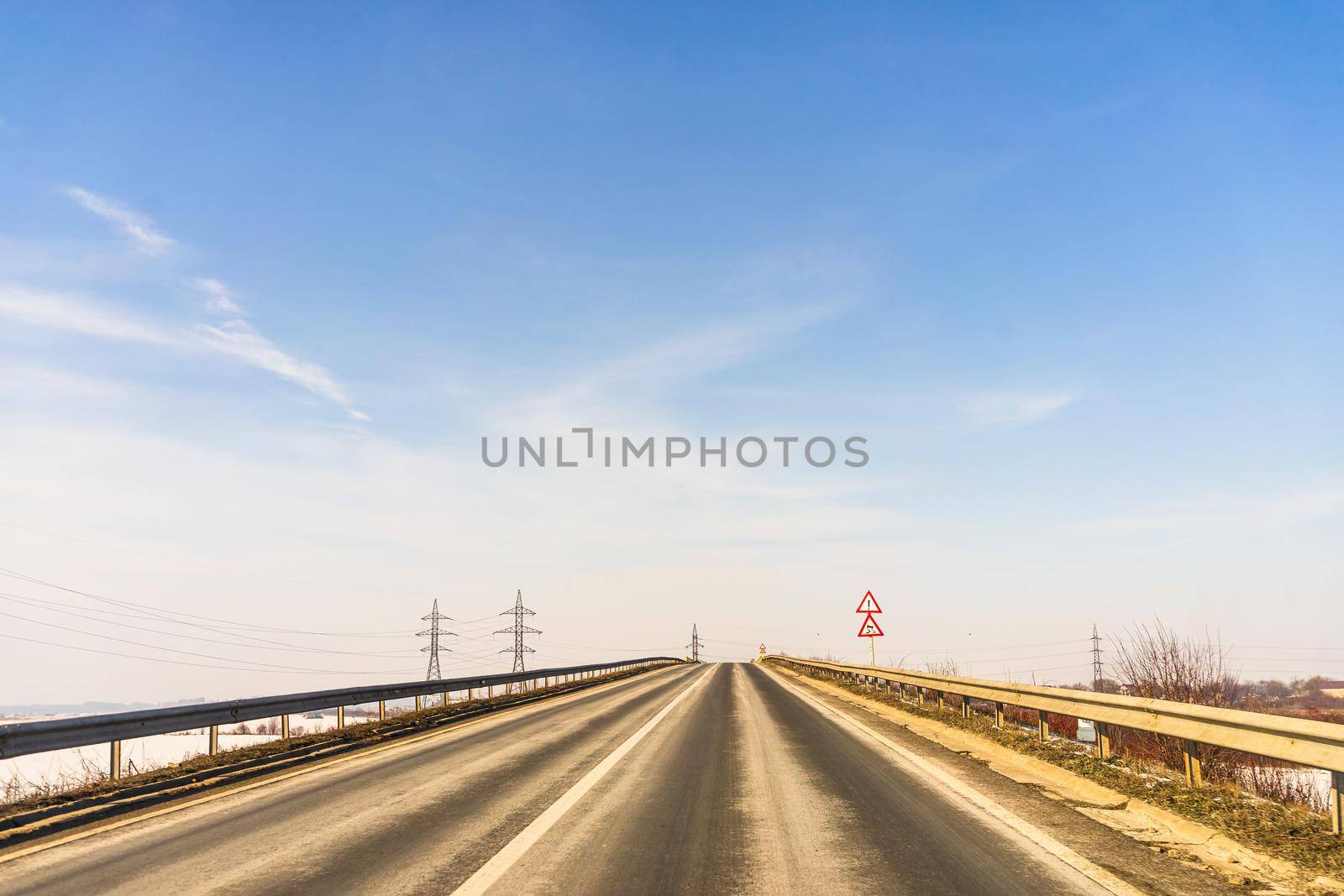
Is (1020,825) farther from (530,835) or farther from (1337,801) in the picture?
(530,835)

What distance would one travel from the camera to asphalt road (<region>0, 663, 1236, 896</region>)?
5.18 m

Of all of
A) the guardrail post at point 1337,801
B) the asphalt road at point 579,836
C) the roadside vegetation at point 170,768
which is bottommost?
the roadside vegetation at point 170,768

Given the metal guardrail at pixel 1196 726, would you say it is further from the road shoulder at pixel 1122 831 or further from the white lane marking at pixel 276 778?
the white lane marking at pixel 276 778

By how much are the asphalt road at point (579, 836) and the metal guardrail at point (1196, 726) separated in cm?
167

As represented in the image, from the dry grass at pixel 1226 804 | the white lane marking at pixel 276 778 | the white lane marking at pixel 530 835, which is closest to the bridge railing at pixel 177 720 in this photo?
the white lane marking at pixel 276 778

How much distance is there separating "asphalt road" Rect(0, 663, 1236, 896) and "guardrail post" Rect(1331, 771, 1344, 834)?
1.87m

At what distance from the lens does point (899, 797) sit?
7.88 m

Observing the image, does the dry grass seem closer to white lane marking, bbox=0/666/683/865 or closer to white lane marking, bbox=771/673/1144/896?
white lane marking, bbox=771/673/1144/896

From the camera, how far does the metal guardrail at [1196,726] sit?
598 centimetres

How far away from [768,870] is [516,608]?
6013 centimetres

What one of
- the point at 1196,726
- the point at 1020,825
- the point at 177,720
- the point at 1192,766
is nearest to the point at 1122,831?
the point at 1020,825

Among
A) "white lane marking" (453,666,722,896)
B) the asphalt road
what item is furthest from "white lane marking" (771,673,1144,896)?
"white lane marking" (453,666,722,896)

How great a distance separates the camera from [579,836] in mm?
6289

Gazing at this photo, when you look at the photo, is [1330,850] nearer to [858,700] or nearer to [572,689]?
[858,700]
